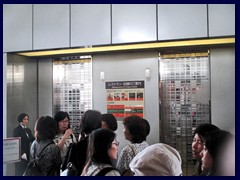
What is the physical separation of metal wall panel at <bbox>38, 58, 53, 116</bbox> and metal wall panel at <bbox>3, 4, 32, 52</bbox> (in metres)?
0.37

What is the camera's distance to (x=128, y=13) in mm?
2242

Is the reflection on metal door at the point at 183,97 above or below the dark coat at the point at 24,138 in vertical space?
above

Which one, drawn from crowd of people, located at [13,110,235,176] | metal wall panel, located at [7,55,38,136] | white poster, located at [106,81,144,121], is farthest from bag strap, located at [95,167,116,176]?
metal wall panel, located at [7,55,38,136]

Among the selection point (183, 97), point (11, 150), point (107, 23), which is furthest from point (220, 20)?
point (11, 150)

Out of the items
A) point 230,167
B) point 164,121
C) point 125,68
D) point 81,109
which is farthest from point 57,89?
point 230,167

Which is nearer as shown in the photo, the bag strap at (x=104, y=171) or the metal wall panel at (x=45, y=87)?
the bag strap at (x=104, y=171)

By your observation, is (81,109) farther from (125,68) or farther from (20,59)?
(20,59)

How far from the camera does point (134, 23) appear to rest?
7.37ft

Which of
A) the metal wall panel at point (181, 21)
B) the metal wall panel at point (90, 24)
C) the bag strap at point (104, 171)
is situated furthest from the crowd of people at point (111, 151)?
the metal wall panel at point (181, 21)

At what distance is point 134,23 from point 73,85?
1.03 metres

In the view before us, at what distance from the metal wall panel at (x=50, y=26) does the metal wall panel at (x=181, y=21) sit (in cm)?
93

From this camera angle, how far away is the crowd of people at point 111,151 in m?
1.13

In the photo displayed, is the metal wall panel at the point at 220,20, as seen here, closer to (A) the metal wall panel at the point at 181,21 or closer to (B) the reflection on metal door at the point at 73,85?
(A) the metal wall panel at the point at 181,21

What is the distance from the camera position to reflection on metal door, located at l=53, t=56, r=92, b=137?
2.73m
